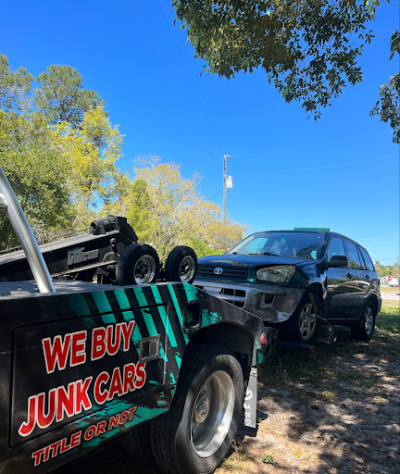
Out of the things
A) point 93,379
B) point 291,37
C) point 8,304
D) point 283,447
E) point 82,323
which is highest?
point 291,37

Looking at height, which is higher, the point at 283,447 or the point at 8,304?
the point at 8,304

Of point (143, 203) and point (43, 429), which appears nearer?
point (43, 429)

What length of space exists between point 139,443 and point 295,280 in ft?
9.69

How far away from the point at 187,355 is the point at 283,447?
4.49 ft

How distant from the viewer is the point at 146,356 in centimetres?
191

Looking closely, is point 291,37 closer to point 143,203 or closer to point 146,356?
point 146,356

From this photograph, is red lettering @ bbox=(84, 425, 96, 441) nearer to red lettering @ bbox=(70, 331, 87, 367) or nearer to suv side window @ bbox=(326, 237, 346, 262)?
red lettering @ bbox=(70, 331, 87, 367)

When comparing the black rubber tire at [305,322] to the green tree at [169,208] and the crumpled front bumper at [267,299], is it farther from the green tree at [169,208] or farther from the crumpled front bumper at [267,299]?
the green tree at [169,208]

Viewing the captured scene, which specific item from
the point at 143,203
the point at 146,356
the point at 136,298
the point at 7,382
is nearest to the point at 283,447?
the point at 146,356

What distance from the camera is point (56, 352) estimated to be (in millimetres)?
1455

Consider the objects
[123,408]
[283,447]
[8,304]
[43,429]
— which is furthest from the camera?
[283,447]

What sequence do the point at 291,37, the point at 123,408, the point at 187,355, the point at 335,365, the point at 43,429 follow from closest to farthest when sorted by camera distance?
1. the point at 43,429
2. the point at 123,408
3. the point at 187,355
4. the point at 335,365
5. the point at 291,37

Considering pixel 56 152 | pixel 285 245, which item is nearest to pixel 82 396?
pixel 285 245

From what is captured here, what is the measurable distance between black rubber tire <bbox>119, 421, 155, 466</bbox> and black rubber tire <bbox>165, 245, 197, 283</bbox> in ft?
3.46
